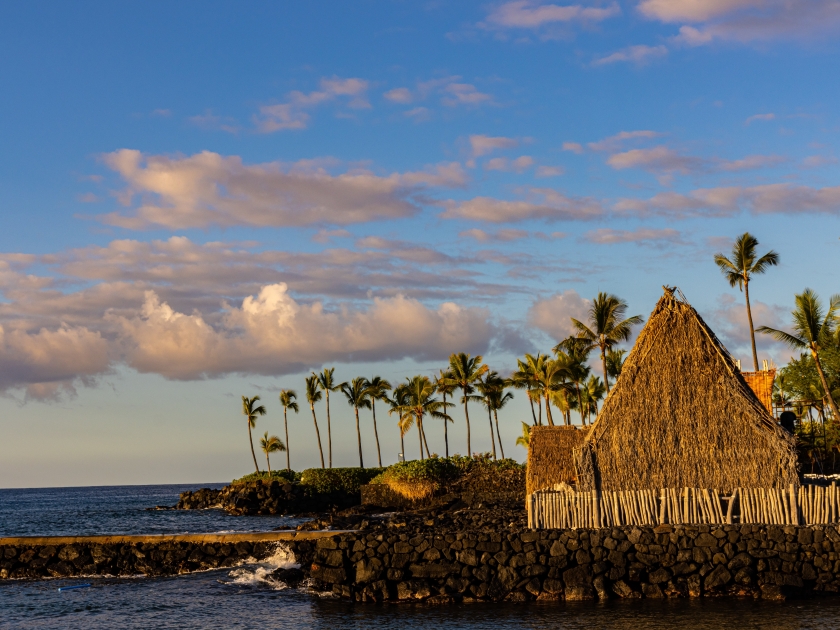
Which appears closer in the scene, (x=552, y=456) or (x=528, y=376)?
(x=552, y=456)

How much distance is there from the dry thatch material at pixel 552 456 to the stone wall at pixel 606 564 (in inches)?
445

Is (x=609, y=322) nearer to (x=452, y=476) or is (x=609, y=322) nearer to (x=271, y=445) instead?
(x=452, y=476)

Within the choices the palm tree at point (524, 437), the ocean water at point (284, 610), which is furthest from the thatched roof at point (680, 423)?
the palm tree at point (524, 437)

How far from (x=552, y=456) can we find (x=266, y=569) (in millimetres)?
11878

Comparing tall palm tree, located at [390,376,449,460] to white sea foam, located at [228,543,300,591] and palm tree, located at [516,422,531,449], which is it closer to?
palm tree, located at [516,422,531,449]

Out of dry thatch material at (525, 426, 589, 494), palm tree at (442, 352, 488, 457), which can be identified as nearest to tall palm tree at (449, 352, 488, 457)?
palm tree at (442, 352, 488, 457)

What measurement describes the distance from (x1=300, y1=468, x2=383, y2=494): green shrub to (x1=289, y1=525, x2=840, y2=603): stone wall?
4729 centimetres

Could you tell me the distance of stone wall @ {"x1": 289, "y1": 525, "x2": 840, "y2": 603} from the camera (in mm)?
21266

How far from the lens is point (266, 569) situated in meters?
27.4

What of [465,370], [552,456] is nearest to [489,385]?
[465,370]

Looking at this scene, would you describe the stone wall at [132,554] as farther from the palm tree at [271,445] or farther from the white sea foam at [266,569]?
the palm tree at [271,445]

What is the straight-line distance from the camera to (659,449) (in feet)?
77.6

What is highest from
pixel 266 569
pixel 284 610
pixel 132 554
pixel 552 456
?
pixel 552 456

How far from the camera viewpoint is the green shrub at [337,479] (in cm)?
6938
